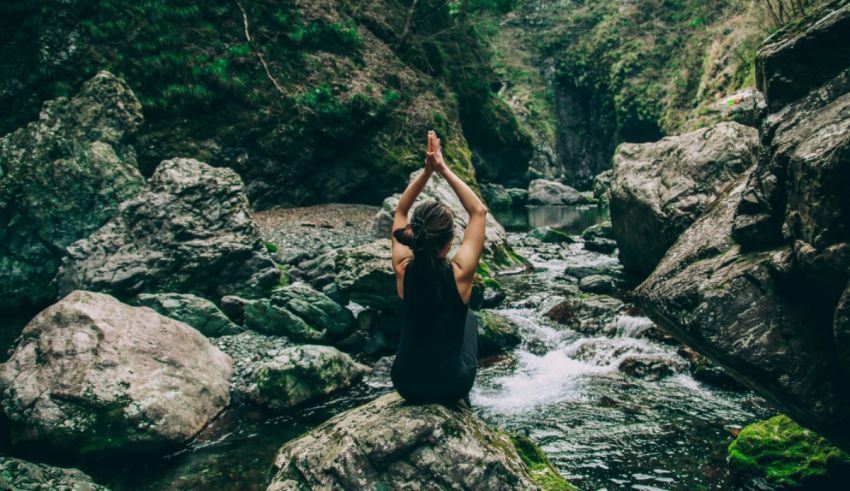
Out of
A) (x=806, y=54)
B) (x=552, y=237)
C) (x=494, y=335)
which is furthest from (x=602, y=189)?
(x=806, y=54)

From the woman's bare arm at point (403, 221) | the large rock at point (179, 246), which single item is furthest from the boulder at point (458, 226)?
the woman's bare arm at point (403, 221)

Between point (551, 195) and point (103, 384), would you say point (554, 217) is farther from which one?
point (103, 384)

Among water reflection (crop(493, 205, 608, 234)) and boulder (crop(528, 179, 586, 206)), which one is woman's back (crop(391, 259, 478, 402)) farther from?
boulder (crop(528, 179, 586, 206))

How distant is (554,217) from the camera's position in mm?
28922

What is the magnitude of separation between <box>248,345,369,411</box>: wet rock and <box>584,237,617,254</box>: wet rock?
1189 cm

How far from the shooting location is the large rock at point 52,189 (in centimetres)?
1015

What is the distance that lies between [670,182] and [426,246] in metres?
9.24

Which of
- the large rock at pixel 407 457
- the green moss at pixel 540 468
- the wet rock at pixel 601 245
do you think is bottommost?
the green moss at pixel 540 468

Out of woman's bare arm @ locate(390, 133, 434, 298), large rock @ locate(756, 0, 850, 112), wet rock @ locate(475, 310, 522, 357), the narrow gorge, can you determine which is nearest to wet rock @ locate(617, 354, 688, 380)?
the narrow gorge

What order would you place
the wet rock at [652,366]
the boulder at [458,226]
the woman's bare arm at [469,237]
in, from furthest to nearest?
the boulder at [458,226] → the wet rock at [652,366] → the woman's bare arm at [469,237]

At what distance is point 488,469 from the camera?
10.7 feet

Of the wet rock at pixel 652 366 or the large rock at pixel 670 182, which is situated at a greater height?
the large rock at pixel 670 182

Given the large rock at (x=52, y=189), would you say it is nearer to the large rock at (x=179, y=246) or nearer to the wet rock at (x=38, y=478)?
the large rock at (x=179, y=246)

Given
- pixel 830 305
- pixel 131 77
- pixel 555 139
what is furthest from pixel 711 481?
→ pixel 555 139
